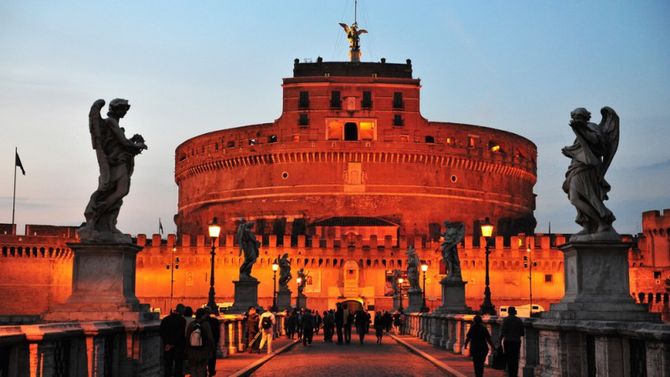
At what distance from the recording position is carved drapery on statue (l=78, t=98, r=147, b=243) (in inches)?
498

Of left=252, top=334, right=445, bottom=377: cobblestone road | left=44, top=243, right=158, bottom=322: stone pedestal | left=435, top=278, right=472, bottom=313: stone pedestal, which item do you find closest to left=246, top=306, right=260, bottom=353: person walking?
left=252, top=334, right=445, bottom=377: cobblestone road

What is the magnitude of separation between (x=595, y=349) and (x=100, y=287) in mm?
6069

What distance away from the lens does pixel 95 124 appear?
41.8 feet

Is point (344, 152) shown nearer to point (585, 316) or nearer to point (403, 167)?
point (403, 167)

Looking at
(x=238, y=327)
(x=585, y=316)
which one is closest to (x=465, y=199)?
(x=238, y=327)

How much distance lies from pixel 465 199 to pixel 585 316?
7808cm

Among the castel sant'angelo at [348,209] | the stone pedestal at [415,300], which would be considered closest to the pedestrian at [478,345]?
the stone pedestal at [415,300]

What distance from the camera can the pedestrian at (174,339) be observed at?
12.4 metres

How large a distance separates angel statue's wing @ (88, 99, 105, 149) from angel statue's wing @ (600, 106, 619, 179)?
6687 millimetres

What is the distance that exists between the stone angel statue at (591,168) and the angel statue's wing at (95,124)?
6.24m

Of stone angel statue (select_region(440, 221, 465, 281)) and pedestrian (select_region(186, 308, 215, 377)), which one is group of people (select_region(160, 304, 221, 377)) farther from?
stone angel statue (select_region(440, 221, 465, 281))

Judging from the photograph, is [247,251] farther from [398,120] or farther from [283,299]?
[398,120]

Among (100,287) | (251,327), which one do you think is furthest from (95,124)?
(251,327)

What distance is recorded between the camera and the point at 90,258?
12.4m
